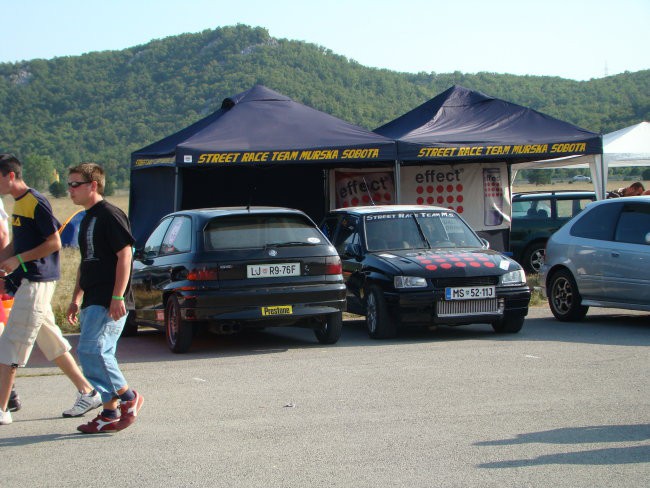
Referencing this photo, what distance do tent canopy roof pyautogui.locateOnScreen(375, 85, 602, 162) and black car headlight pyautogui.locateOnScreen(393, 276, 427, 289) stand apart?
4.86 m

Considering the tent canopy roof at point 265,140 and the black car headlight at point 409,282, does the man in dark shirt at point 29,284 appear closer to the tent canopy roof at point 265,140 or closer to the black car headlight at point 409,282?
the black car headlight at point 409,282

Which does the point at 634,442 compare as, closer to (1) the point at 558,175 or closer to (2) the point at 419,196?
(2) the point at 419,196

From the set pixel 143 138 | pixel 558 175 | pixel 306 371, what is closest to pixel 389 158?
pixel 306 371

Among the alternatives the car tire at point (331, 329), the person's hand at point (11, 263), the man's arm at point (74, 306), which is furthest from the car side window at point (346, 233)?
the person's hand at point (11, 263)

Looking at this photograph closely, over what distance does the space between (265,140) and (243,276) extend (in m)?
5.48

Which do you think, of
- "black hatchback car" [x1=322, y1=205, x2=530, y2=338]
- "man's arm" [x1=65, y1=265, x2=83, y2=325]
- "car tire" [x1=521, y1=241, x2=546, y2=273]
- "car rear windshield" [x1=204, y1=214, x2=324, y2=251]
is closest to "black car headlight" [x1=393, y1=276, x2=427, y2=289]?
"black hatchback car" [x1=322, y1=205, x2=530, y2=338]

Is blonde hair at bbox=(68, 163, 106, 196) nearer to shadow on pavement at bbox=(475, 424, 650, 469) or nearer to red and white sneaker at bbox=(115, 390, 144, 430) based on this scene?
red and white sneaker at bbox=(115, 390, 144, 430)

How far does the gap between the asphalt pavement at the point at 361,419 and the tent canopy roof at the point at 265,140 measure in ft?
14.6

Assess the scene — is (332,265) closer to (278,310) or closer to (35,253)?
(278,310)

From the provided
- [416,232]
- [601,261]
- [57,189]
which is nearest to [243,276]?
[416,232]

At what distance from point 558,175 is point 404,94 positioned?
50.7ft

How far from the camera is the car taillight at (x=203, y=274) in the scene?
10008 millimetres

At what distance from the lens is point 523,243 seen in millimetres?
20312

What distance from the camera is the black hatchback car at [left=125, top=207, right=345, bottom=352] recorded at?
1002 cm
